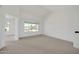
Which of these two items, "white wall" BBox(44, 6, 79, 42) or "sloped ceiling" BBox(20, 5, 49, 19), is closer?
"white wall" BBox(44, 6, 79, 42)

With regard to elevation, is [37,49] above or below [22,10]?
below

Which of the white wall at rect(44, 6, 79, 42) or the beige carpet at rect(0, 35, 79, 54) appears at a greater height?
the white wall at rect(44, 6, 79, 42)

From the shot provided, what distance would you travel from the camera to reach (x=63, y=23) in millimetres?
7539

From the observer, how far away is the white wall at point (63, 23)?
6.21 metres

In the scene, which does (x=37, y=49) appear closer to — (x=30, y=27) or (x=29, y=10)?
(x=29, y=10)

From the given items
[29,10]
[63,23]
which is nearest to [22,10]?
[29,10]

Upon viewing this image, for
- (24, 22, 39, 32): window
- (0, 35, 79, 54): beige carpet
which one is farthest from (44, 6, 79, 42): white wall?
(0, 35, 79, 54): beige carpet

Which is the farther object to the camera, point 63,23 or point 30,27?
point 30,27

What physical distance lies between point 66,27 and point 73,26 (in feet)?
3.04

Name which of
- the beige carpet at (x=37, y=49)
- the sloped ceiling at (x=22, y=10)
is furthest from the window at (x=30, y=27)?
the beige carpet at (x=37, y=49)

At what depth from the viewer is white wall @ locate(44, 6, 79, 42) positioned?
6.21 metres

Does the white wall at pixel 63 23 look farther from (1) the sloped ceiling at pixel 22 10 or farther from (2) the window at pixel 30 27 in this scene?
(1) the sloped ceiling at pixel 22 10

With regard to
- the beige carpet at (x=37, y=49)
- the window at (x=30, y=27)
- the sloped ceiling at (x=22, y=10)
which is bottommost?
the beige carpet at (x=37, y=49)

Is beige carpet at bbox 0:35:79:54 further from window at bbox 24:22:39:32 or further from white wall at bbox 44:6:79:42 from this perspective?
window at bbox 24:22:39:32
